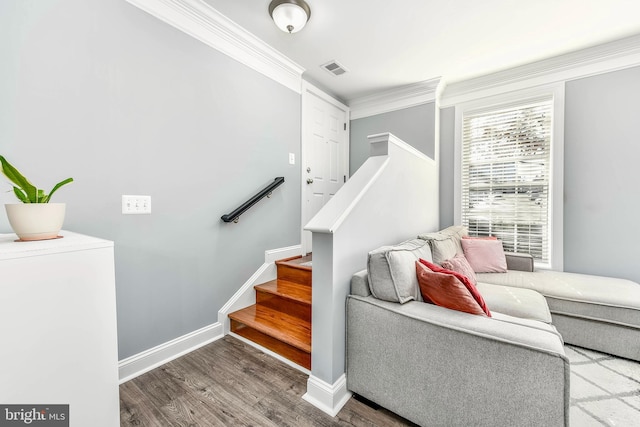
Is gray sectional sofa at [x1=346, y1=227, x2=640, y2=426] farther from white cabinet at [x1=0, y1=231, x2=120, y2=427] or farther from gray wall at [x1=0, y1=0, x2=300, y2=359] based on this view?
gray wall at [x1=0, y1=0, x2=300, y2=359]

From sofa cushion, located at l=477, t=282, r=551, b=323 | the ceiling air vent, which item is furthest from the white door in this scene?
sofa cushion, located at l=477, t=282, r=551, b=323

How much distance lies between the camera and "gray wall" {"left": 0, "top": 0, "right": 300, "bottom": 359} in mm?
1311

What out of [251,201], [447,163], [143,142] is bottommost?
[251,201]

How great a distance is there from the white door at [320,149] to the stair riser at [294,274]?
62cm

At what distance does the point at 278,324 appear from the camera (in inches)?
78.9

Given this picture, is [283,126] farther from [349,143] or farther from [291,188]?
[349,143]

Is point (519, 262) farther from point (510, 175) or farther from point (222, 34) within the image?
point (222, 34)

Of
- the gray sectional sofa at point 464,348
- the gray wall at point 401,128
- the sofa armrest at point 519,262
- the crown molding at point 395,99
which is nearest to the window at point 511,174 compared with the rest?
the sofa armrest at point 519,262

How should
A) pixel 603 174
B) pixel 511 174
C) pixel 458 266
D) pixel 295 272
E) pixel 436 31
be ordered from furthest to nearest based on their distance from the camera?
1. pixel 511 174
2. pixel 603 174
3. pixel 295 272
4. pixel 436 31
5. pixel 458 266

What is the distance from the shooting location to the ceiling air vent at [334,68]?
2743 mm

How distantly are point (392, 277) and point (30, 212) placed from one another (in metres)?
1.63

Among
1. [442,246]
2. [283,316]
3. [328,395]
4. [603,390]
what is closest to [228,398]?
[328,395]

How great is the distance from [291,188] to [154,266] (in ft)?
5.04

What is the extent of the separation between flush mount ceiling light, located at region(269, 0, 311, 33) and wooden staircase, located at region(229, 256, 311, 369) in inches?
78.0
